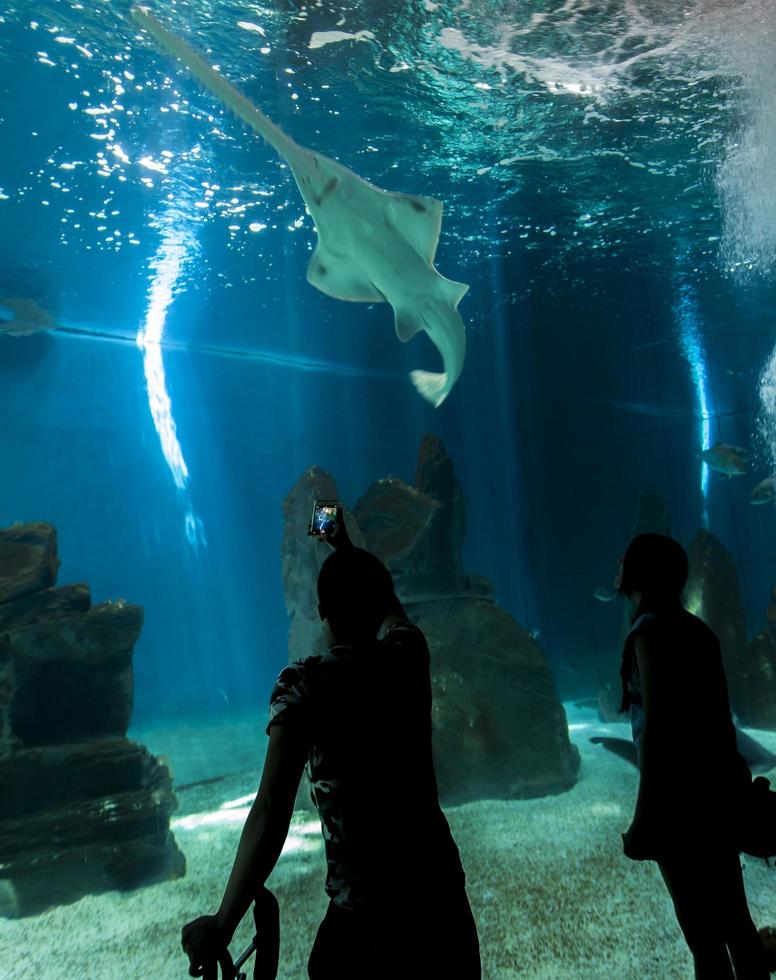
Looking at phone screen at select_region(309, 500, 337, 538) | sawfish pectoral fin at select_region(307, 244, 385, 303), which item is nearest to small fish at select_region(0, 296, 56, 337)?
sawfish pectoral fin at select_region(307, 244, 385, 303)

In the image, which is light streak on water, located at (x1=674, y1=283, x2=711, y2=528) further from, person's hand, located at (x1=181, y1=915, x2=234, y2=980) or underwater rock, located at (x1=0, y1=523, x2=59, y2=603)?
person's hand, located at (x1=181, y1=915, x2=234, y2=980)

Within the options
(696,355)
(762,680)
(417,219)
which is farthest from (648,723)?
(696,355)

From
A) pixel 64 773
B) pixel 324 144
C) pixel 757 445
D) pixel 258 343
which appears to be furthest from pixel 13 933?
pixel 757 445

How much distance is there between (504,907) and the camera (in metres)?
3.80

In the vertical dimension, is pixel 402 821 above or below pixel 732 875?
above

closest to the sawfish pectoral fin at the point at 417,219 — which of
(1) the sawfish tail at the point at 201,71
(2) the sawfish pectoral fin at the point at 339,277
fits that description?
(2) the sawfish pectoral fin at the point at 339,277

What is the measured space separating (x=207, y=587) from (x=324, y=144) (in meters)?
35.6

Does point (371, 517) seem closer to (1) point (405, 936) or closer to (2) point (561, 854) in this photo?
(2) point (561, 854)

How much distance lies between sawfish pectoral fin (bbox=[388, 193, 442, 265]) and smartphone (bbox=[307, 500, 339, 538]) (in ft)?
13.6

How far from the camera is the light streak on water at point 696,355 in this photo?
563 inches

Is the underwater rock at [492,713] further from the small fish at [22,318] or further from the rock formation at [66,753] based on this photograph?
the small fish at [22,318]

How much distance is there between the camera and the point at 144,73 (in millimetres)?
6902

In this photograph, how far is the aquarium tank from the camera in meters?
4.70

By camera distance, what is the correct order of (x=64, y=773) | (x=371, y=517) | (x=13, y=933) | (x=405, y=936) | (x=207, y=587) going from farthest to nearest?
(x=207, y=587)
(x=371, y=517)
(x=64, y=773)
(x=13, y=933)
(x=405, y=936)
